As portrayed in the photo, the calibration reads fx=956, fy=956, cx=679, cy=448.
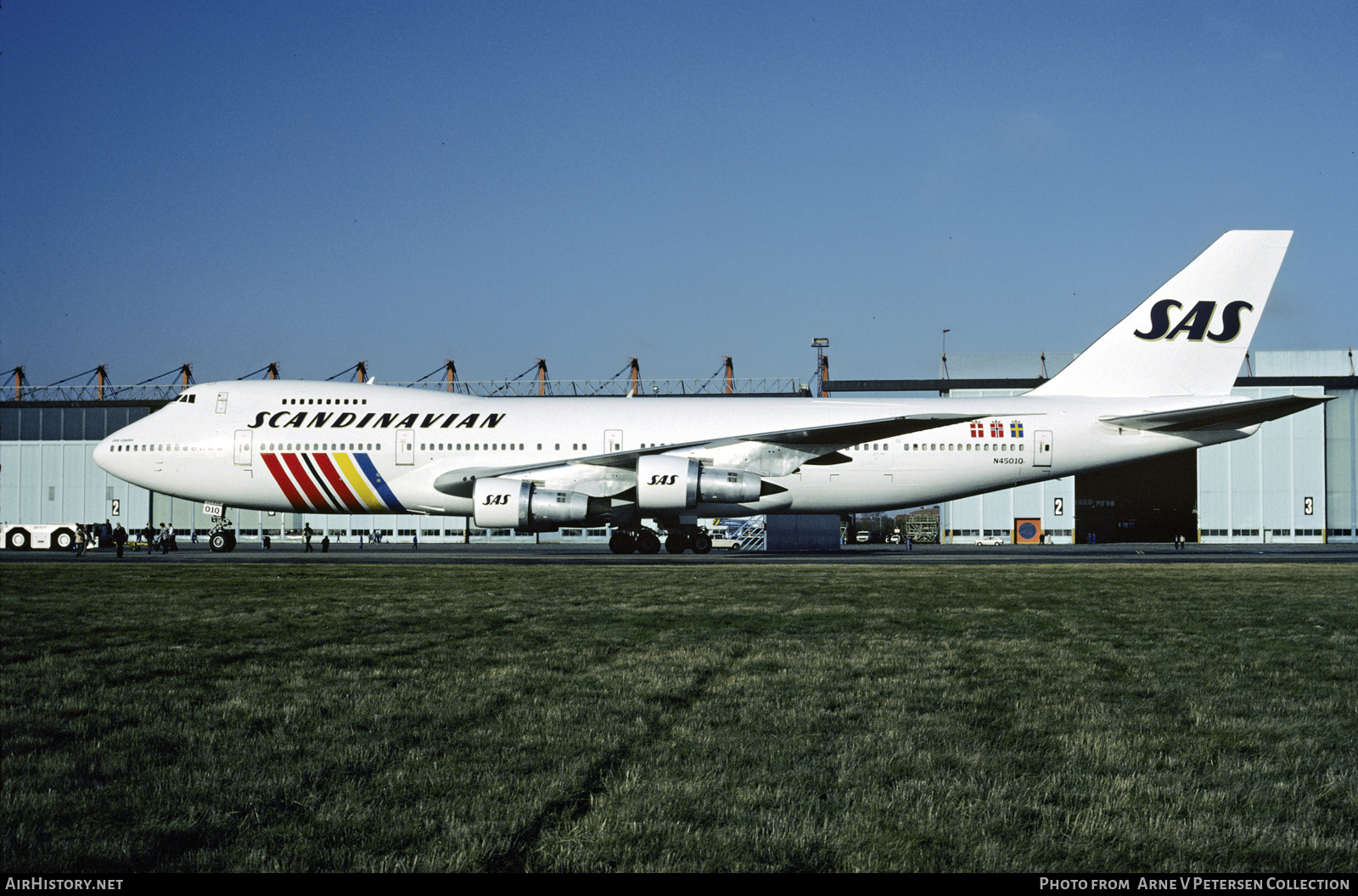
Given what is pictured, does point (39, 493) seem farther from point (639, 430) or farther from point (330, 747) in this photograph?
point (330, 747)

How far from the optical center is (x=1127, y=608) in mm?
13773

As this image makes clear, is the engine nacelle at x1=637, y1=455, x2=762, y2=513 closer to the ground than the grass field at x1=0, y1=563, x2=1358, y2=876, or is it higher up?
higher up

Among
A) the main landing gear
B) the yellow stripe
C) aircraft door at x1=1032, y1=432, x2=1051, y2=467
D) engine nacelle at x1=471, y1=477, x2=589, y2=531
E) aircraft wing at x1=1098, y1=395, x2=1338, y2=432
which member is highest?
aircraft wing at x1=1098, y1=395, x2=1338, y2=432

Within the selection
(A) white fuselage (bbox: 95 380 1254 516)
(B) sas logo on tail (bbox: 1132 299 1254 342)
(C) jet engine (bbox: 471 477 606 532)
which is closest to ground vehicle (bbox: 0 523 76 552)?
(A) white fuselage (bbox: 95 380 1254 516)

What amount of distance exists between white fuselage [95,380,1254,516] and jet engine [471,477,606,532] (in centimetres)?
119

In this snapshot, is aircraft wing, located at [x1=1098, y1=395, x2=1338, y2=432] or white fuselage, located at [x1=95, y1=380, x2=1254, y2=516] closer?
aircraft wing, located at [x1=1098, y1=395, x2=1338, y2=432]

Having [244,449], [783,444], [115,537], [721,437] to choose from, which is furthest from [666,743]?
[115,537]

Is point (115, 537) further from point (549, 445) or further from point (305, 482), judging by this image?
point (549, 445)

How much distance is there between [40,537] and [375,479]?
95.4 ft

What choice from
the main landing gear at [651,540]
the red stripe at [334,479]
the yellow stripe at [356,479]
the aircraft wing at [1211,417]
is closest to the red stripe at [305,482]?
the red stripe at [334,479]

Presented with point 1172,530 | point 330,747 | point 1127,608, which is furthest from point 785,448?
point 1172,530

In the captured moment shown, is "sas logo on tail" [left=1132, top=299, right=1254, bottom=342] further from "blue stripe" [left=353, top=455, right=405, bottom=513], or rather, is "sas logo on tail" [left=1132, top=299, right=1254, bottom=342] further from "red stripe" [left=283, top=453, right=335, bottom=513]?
"red stripe" [left=283, top=453, right=335, bottom=513]

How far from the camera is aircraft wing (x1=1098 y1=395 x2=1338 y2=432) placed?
26.8 m

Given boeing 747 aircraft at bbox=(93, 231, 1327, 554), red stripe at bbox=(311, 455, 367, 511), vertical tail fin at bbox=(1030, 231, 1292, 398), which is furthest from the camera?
vertical tail fin at bbox=(1030, 231, 1292, 398)
